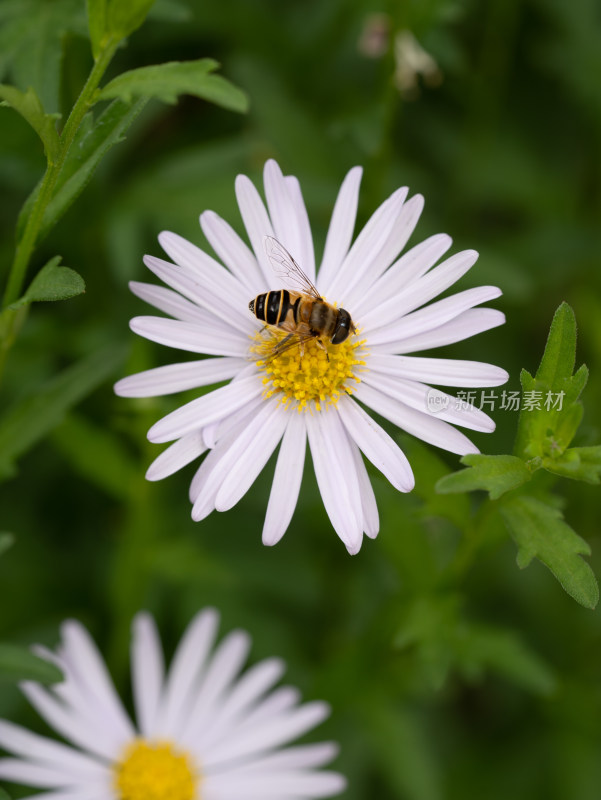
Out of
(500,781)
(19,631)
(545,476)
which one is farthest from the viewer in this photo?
(500,781)

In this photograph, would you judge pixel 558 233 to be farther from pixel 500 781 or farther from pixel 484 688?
pixel 500 781

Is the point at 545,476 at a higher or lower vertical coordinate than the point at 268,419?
lower

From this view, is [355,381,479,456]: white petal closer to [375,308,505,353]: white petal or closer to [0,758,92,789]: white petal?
[375,308,505,353]: white petal

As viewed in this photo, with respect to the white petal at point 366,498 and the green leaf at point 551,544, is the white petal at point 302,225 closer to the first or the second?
the white petal at point 366,498

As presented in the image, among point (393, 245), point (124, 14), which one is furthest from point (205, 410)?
point (124, 14)

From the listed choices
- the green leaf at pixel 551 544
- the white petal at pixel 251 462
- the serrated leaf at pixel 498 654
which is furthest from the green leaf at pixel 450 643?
the white petal at pixel 251 462

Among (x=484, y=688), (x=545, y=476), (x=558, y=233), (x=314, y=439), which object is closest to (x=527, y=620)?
(x=484, y=688)
